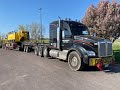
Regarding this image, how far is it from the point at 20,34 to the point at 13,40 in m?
1.65

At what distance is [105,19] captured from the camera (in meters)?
23.5

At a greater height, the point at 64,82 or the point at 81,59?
the point at 81,59

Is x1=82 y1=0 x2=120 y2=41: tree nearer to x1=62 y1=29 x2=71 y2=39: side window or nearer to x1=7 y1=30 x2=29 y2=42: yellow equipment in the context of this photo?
x1=7 y1=30 x2=29 y2=42: yellow equipment

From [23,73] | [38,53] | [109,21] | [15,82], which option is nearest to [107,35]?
[109,21]

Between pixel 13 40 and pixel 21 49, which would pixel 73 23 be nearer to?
pixel 21 49

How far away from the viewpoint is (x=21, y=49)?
27766mm

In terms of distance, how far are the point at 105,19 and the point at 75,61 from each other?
13119 millimetres

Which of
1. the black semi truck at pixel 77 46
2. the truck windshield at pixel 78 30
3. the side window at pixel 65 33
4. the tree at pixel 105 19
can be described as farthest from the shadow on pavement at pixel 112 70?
Answer: the tree at pixel 105 19

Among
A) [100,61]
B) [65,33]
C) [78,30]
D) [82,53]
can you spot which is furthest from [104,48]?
[65,33]

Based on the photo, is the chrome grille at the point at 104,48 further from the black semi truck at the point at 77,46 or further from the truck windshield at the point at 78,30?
the truck windshield at the point at 78,30

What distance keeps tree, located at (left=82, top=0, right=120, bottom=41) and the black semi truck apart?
30.7 ft

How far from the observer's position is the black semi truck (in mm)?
11047

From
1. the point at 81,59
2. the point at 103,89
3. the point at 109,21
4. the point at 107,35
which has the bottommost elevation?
the point at 103,89

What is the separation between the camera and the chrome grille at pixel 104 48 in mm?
11055
